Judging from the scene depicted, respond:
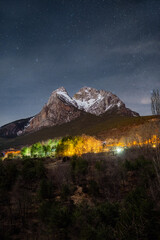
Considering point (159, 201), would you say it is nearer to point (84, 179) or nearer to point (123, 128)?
point (84, 179)

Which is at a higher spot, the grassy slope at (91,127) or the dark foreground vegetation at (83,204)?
the grassy slope at (91,127)

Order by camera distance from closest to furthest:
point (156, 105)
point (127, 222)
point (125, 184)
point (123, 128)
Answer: point (127, 222)
point (156, 105)
point (125, 184)
point (123, 128)

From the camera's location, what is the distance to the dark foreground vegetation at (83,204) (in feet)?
29.9

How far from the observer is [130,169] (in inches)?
1053

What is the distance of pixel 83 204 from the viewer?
613 inches

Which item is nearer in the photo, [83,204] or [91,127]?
[83,204]

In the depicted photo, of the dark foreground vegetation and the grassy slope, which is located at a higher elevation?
the grassy slope

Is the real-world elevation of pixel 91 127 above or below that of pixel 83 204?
above

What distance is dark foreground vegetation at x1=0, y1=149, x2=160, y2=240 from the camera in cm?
912

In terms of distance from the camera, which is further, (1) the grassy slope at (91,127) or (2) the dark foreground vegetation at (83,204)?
(1) the grassy slope at (91,127)

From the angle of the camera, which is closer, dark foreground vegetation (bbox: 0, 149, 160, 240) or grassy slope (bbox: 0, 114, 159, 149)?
dark foreground vegetation (bbox: 0, 149, 160, 240)

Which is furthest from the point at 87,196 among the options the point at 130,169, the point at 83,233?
the point at 83,233

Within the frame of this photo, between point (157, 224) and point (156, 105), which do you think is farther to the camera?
point (156, 105)

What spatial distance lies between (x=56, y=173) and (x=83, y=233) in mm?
19490
